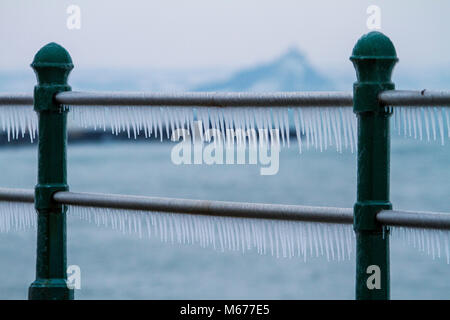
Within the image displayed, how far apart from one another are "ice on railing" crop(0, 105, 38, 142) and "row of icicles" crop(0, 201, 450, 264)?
0.36m

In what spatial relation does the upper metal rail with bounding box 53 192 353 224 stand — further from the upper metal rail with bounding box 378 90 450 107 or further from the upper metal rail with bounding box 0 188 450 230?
the upper metal rail with bounding box 378 90 450 107

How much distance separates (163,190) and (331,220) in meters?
41.6

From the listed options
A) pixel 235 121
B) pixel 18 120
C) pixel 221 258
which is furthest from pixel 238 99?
pixel 221 258

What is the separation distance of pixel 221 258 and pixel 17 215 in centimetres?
2690

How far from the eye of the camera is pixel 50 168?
3.35 meters

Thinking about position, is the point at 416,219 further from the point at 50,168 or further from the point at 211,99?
the point at 50,168

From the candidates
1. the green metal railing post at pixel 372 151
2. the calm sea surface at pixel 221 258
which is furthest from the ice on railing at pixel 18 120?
the calm sea surface at pixel 221 258

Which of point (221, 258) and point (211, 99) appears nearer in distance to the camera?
point (211, 99)

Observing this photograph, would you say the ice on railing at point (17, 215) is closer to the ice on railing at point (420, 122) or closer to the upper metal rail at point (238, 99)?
the upper metal rail at point (238, 99)

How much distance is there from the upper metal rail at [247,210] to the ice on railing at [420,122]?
0.22m

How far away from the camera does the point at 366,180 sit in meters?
2.74

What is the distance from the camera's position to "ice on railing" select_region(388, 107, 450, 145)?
8.70 ft

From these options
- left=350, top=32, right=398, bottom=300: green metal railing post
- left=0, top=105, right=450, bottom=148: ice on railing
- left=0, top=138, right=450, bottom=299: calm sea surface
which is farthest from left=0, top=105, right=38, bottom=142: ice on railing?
left=0, top=138, right=450, bottom=299: calm sea surface

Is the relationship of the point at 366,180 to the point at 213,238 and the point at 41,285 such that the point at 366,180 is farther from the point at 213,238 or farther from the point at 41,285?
the point at 41,285
